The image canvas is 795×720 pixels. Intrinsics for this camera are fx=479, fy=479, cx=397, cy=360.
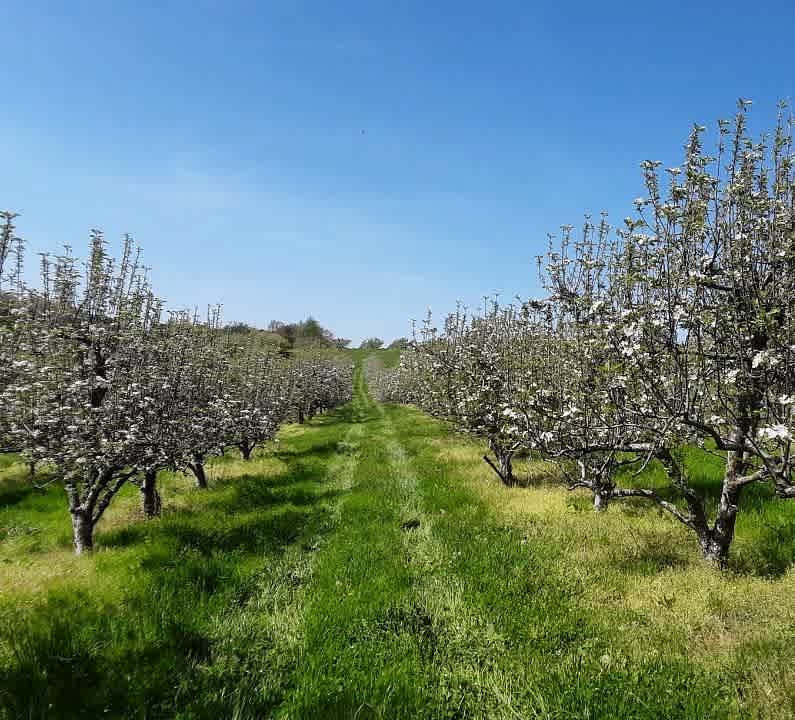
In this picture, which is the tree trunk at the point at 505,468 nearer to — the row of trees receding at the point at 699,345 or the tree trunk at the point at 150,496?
the row of trees receding at the point at 699,345

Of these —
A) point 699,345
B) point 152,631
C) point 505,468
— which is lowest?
point 152,631

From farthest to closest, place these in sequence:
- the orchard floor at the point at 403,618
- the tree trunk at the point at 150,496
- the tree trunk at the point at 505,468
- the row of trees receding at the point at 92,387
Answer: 1. the tree trunk at the point at 505,468
2. the tree trunk at the point at 150,496
3. the row of trees receding at the point at 92,387
4. the orchard floor at the point at 403,618

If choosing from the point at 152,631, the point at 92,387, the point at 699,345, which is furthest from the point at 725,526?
the point at 92,387

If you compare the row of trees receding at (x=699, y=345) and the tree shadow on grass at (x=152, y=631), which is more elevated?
the row of trees receding at (x=699, y=345)

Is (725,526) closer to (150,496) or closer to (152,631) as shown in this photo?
(152,631)

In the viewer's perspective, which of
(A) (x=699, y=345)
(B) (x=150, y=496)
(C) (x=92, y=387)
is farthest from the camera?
(B) (x=150, y=496)

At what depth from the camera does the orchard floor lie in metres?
5.59

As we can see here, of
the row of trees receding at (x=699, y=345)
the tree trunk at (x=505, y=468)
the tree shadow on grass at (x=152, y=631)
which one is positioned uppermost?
the row of trees receding at (x=699, y=345)

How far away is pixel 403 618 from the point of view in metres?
7.55

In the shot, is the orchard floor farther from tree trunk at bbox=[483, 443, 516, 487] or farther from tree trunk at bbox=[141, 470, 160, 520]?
tree trunk at bbox=[483, 443, 516, 487]

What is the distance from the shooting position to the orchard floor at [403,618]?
5590mm

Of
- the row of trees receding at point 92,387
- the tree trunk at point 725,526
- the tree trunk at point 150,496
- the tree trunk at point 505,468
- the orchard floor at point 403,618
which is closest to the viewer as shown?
the orchard floor at point 403,618

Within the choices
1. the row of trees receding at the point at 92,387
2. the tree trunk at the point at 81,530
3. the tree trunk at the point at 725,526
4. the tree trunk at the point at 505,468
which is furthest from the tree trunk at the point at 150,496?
the tree trunk at the point at 725,526

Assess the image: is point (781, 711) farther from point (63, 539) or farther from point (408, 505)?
point (63, 539)
